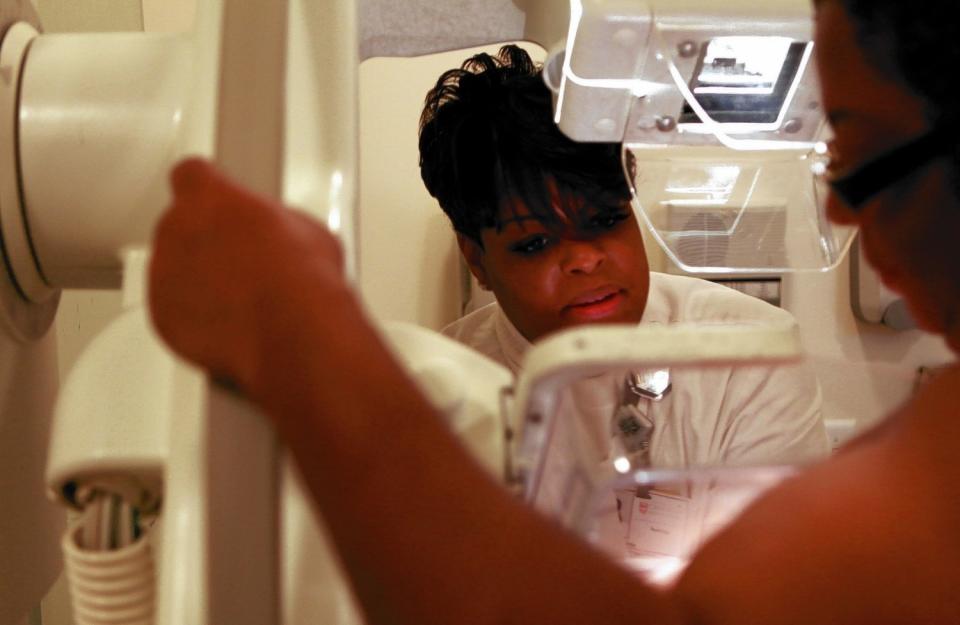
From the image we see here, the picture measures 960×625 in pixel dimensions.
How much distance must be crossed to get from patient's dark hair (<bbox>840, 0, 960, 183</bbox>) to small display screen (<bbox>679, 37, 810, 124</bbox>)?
27cm

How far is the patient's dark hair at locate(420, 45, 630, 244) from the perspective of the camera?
109 cm

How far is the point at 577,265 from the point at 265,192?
0.66 meters

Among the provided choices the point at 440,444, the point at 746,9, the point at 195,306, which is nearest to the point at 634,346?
the point at 440,444

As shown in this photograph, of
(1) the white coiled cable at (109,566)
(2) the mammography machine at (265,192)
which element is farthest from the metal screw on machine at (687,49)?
(1) the white coiled cable at (109,566)

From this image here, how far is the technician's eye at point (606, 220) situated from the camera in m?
1.09

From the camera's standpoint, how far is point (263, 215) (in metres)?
0.38

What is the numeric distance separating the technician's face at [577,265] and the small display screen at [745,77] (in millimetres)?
326

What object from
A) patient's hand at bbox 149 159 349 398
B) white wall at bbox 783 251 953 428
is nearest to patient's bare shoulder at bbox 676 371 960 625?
patient's hand at bbox 149 159 349 398

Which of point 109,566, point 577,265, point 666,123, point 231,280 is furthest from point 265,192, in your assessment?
point 577,265

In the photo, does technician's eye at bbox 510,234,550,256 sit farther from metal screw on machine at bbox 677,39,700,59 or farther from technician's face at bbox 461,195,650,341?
metal screw on machine at bbox 677,39,700,59

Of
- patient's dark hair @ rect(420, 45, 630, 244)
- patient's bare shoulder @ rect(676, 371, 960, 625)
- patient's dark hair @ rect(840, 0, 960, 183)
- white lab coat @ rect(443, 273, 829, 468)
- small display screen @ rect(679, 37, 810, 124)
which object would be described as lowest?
white lab coat @ rect(443, 273, 829, 468)

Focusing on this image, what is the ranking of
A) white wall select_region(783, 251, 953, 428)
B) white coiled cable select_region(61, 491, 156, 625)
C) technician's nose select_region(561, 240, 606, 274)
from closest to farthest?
white coiled cable select_region(61, 491, 156, 625) → technician's nose select_region(561, 240, 606, 274) → white wall select_region(783, 251, 953, 428)

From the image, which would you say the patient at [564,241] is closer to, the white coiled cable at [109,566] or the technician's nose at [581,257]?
the technician's nose at [581,257]

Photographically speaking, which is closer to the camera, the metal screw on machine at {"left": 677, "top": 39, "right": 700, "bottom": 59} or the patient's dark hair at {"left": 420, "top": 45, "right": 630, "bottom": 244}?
the metal screw on machine at {"left": 677, "top": 39, "right": 700, "bottom": 59}
